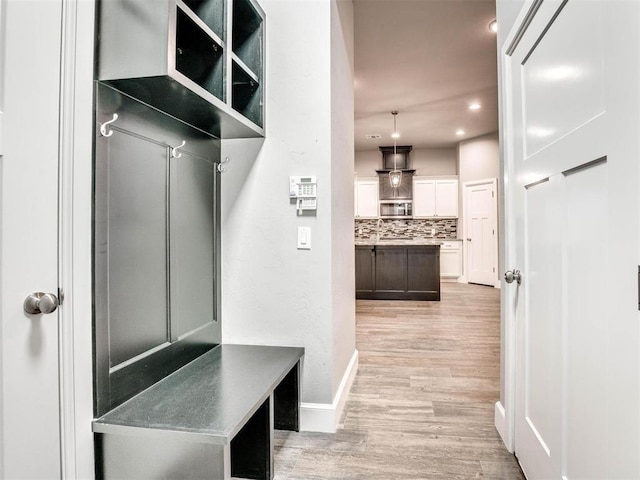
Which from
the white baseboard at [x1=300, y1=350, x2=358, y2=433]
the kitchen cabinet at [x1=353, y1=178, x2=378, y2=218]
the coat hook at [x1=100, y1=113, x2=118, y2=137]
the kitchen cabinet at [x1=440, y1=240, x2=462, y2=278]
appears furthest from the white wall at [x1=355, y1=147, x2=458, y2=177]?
the coat hook at [x1=100, y1=113, x2=118, y2=137]

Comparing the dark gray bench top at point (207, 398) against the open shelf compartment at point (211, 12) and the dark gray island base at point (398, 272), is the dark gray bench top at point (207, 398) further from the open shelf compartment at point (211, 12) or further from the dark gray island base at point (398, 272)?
the dark gray island base at point (398, 272)

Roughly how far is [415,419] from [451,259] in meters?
7.19

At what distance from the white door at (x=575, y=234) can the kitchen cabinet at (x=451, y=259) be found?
734 cm

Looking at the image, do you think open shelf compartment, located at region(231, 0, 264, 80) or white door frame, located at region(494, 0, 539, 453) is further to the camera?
open shelf compartment, located at region(231, 0, 264, 80)

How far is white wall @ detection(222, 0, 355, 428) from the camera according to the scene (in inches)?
84.4

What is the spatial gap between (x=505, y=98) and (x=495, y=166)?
6.53 m

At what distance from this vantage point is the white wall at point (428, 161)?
937 cm

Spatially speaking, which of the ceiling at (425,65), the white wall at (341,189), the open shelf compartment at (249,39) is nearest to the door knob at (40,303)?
the white wall at (341,189)

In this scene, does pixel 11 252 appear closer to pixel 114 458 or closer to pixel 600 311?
pixel 114 458

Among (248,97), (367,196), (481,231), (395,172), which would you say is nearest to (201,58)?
(248,97)

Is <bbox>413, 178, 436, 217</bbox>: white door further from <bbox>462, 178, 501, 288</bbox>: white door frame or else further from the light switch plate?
the light switch plate

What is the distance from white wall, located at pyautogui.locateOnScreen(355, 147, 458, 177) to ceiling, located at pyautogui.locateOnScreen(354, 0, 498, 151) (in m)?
1.49

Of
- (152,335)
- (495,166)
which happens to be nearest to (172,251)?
(152,335)

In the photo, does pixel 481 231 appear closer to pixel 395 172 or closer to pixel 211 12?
pixel 395 172
